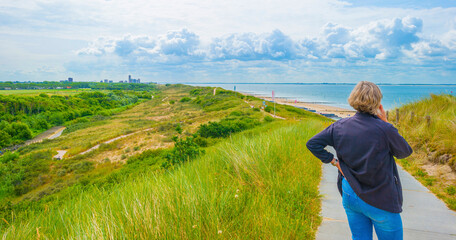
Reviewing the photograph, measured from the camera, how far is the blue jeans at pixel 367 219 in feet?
7.00

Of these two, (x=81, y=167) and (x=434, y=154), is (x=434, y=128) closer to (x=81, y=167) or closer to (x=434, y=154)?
(x=434, y=154)

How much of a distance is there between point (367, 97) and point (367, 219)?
1138mm

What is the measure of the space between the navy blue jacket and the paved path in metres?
1.32

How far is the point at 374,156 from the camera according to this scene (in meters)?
2.10

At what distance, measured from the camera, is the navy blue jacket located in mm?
2088

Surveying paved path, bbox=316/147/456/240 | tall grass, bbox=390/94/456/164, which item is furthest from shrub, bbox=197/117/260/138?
paved path, bbox=316/147/456/240

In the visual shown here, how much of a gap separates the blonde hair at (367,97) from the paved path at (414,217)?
74.3 inches

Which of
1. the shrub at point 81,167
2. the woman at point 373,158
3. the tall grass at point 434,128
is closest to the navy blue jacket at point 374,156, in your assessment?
the woman at point 373,158

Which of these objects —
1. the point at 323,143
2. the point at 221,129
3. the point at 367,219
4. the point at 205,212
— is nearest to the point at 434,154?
the point at 367,219

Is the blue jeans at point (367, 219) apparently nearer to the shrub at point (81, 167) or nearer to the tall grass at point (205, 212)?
the tall grass at point (205, 212)

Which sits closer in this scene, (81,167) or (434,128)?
(434,128)

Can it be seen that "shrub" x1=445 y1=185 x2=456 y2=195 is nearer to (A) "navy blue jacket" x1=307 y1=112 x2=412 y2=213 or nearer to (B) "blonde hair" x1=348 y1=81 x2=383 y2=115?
(A) "navy blue jacket" x1=307 y1=112 x2=412 y2=213

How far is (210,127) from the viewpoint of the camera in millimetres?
26172

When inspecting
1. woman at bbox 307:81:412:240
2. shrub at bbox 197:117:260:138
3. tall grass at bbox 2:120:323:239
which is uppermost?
woman at bbox 307:81:412:240
